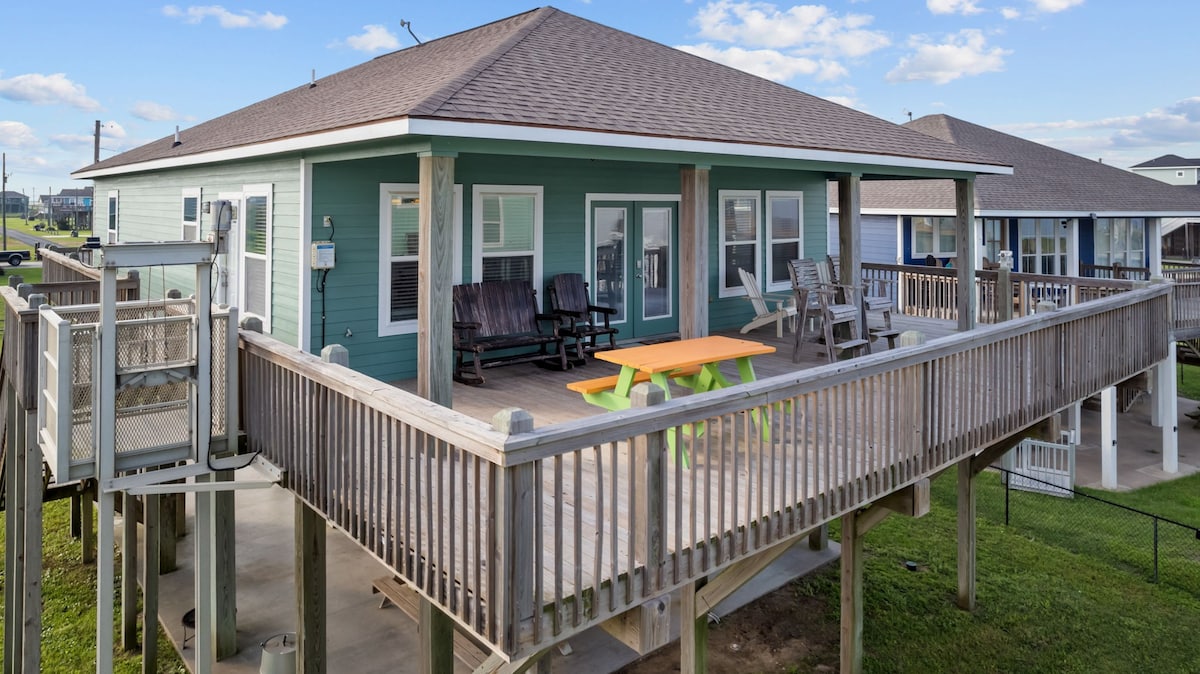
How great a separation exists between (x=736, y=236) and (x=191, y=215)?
7157 millimetres

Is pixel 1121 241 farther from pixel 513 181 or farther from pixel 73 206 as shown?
pixel 73 206

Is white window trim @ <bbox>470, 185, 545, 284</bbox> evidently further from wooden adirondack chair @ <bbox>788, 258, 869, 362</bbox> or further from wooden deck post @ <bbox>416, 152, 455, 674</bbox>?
wooden adirondack chair @ <bbox>788, 258, 869, 362</bbox>

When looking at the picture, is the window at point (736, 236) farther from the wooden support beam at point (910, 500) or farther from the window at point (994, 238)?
the window at point (994, 238)

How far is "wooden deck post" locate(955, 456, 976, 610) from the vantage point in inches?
330

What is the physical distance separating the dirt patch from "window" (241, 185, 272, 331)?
515cm

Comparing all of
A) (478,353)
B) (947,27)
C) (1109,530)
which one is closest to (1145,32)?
(947,27)

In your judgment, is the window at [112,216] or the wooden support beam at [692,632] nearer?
the wooden support beam at [692,632]

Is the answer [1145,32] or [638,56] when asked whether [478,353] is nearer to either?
[638,56]

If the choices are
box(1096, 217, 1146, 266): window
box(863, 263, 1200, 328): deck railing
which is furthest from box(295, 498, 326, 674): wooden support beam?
box(1096, 217, 1146, 266): window

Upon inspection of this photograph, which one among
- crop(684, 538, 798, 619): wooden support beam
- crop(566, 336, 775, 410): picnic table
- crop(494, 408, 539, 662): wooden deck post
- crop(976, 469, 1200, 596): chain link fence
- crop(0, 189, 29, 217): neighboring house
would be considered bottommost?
crop(976, 469, 1200, 596): chain link fence

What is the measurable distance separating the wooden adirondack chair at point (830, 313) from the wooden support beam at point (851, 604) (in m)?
2.03

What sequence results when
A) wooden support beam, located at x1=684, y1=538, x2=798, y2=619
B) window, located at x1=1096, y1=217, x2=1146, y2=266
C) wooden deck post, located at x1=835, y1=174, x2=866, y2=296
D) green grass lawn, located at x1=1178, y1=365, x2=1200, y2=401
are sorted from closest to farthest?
wooden support beam, located at x1=684, y1=538, x2=798, y2=619 < wooden deck post, located at x1=835, y1=174, x2=866, y2=296 < green grass lawn, located at x1=1178, y1=365, x2=1200, y2=401 < window, located at x1=1096, y1=217, x2=1146, y2=266

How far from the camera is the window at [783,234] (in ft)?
37.5

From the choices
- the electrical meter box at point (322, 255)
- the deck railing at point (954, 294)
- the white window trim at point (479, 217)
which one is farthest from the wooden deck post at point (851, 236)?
the electrical meter box at point (322, 255)
